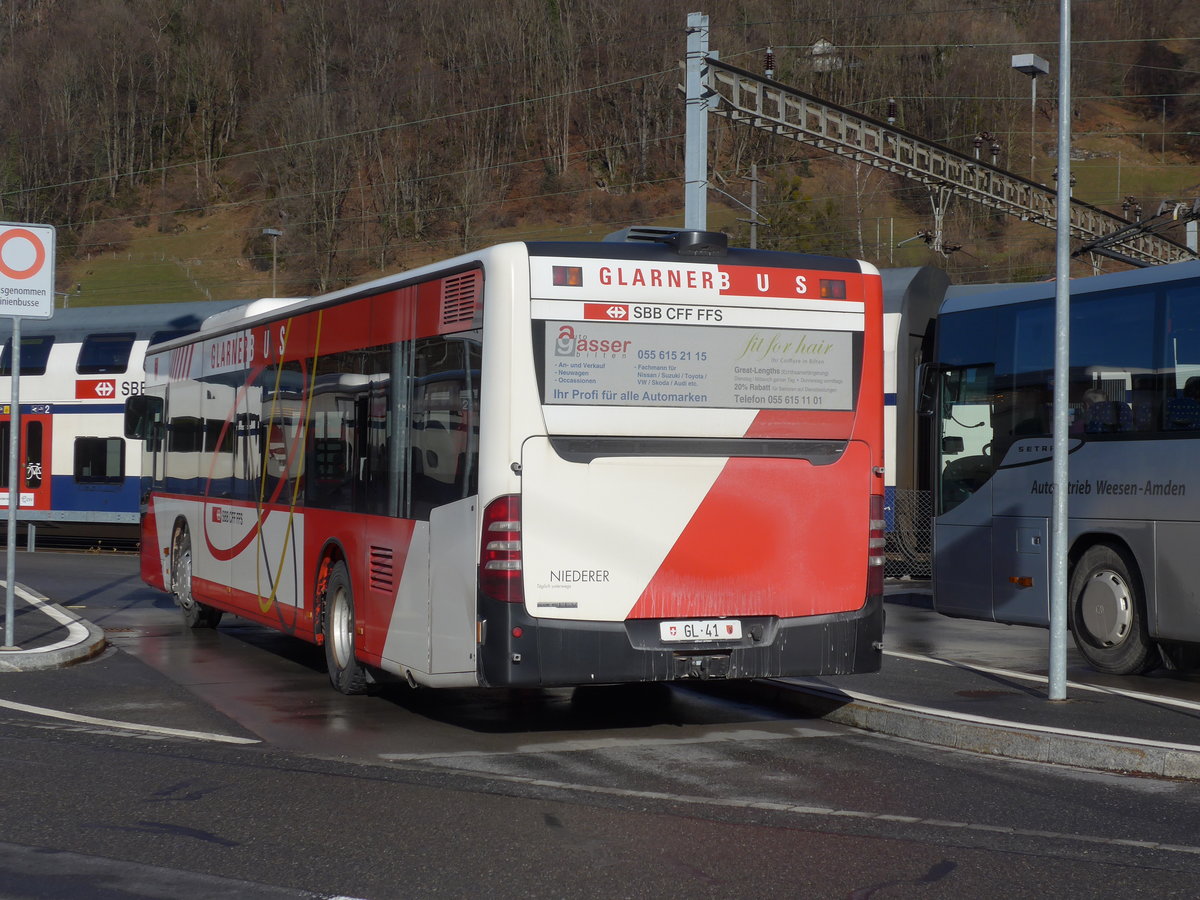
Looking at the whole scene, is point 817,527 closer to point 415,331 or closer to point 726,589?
point 726,589

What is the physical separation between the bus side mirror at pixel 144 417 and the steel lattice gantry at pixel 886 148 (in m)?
8.31

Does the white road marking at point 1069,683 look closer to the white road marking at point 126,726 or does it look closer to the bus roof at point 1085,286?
the bus roof at point 1085,286

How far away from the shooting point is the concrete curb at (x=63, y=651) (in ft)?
41.4

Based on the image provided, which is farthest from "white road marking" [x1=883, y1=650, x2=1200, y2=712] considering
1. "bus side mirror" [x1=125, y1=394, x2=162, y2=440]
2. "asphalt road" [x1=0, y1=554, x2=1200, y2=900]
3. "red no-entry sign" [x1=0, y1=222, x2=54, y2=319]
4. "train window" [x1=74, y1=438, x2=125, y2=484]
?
"train window" [x1=74, y1=438, x2=125, y2=484]

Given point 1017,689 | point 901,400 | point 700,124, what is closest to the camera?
point 1017,689

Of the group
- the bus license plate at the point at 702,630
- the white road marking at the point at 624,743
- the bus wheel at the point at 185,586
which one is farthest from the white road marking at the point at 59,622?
the bus license plate at the point at 702,630

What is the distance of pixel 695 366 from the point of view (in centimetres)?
930

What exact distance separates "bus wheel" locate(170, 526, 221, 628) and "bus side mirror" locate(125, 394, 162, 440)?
1440mm

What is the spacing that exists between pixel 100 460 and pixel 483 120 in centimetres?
7105

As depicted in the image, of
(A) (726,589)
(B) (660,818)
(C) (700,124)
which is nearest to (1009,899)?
(B) (660,818)

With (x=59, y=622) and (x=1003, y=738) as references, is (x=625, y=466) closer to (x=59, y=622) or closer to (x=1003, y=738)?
(x=1003, y=738)

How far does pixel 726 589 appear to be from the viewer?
9.38 metres

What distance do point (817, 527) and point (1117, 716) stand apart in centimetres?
235

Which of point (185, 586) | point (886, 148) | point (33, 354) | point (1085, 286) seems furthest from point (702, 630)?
point (33, 354)
